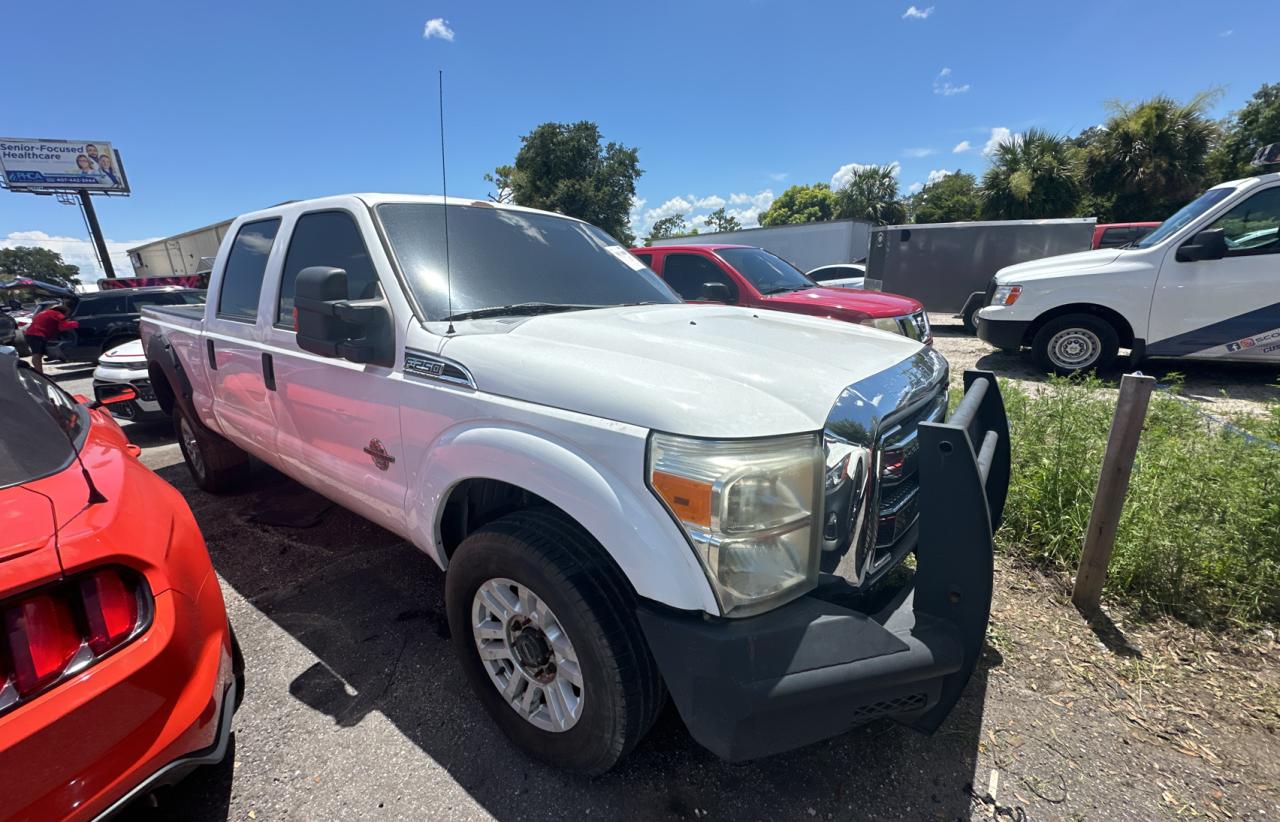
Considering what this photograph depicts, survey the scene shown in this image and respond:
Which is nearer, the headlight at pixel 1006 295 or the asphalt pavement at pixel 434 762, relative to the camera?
the asphalt pavement at pixel 434 762

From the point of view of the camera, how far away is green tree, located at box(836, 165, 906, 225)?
154ft

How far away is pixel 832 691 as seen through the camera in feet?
4.71

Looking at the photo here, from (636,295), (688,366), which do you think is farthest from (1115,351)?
(688,366)

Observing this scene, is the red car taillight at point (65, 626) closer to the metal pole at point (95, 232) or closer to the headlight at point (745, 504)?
the headlight at point (745, 504)

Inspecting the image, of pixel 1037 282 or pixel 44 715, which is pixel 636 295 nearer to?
pixel 44 715

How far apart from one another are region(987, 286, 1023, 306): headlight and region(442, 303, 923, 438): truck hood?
5.99 metres

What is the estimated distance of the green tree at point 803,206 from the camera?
62.7 metres

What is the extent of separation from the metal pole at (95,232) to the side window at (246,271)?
46062mm

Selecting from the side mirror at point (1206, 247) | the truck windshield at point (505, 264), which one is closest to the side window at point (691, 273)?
the truck windshield at point (505, 264)

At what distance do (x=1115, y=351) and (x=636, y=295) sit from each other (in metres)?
6.82

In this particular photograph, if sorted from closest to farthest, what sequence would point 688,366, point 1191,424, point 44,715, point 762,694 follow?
1. point 44,715
2. point 762,694
3. point 688,366
4. point 1191,424

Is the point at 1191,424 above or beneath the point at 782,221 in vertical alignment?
beneath

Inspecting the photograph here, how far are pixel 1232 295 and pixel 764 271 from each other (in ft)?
16.0

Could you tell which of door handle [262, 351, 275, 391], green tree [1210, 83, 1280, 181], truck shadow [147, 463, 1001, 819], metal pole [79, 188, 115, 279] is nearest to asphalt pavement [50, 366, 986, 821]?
truck shadow [147, 463, 1001, 819]
